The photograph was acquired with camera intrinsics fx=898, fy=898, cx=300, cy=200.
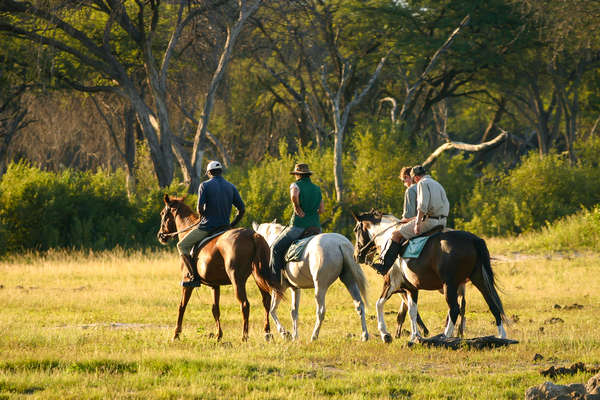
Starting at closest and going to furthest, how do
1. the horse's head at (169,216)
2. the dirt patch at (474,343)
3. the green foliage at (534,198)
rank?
the dirt patch at (474,343) → the horse's head at (169,216) → the green foliage at (534,198)

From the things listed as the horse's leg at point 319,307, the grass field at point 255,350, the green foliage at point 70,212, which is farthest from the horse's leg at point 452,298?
the green foliage at point 70,212

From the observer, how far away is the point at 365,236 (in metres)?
13.2

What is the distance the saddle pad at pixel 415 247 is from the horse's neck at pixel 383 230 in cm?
41

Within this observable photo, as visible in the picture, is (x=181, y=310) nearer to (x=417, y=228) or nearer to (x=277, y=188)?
(x=417, y=228)

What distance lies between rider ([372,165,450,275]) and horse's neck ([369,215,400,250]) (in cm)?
24

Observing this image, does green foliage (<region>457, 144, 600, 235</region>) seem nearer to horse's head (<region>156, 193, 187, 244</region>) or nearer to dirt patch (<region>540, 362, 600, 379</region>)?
horse's head (<region>156, 193, 187, 244</region>)

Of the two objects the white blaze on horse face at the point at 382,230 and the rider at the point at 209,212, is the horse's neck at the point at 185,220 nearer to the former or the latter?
the rider at the point at 209,212

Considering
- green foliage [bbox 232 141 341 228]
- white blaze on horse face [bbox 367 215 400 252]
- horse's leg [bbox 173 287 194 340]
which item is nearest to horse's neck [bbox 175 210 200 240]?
horse's leg [bbox 173 287 194 340]

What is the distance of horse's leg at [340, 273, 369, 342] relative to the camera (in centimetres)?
1195

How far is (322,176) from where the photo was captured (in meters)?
34.8

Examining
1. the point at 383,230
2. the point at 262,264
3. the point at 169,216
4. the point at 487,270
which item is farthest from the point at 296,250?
the point at 487,270

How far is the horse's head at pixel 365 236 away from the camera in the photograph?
42.5 ft

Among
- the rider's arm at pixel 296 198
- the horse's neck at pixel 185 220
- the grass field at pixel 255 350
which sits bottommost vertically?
the grass field at pixel 255 350

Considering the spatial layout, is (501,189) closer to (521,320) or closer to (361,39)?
(361,39)
